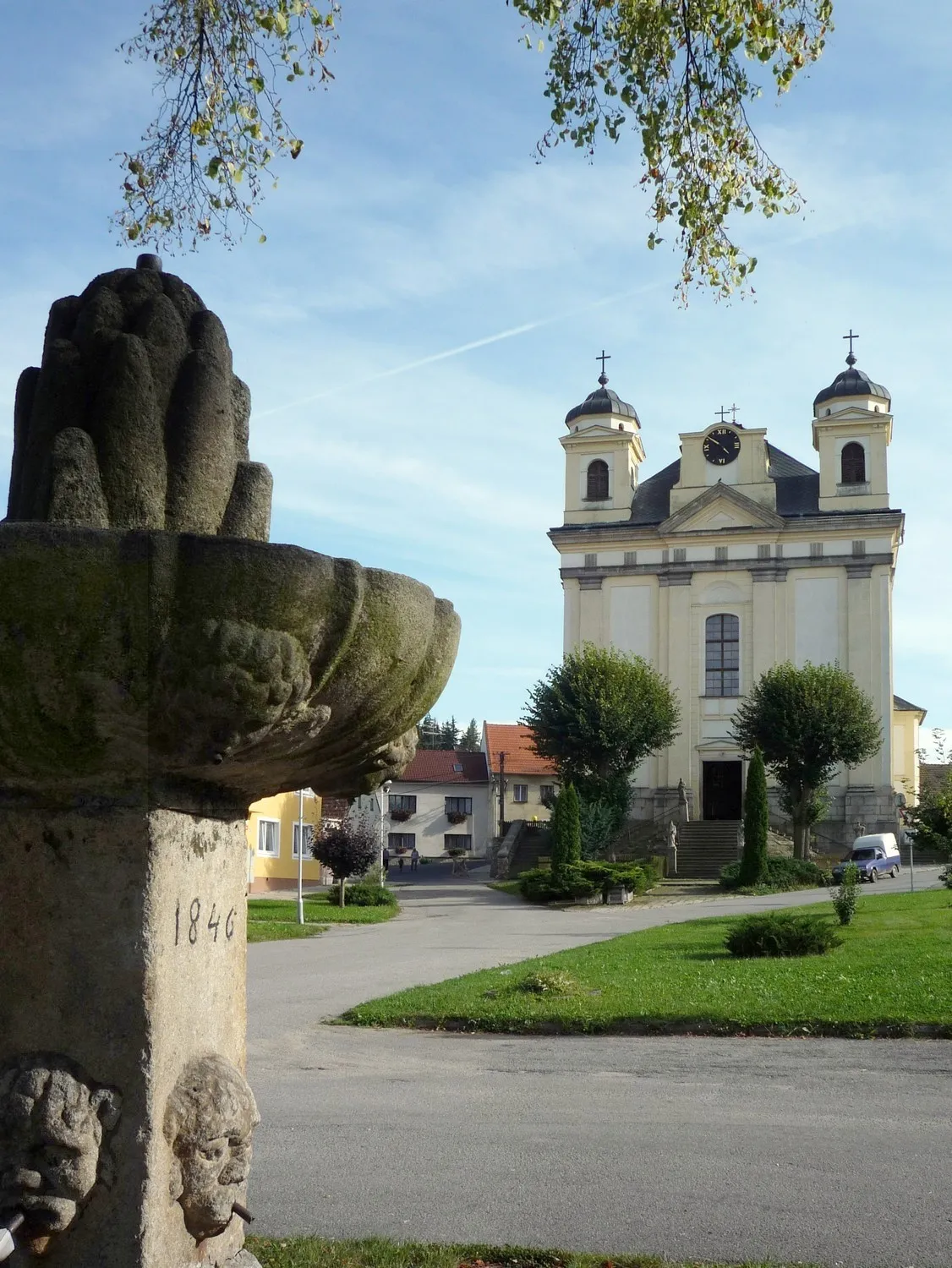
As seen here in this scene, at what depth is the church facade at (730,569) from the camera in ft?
151

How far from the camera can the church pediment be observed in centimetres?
4719

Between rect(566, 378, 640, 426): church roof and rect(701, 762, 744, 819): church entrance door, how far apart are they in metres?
14.0

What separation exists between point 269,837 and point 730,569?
1903cm

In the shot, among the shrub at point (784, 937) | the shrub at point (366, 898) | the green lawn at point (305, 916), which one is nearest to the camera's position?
the shrub at point (784, 937)

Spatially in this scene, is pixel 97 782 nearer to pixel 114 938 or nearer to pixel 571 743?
pixel 114 938

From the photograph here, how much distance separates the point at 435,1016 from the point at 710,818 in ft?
118

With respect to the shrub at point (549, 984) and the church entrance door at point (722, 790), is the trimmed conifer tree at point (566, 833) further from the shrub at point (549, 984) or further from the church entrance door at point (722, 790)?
the shrub at point (549, 984)

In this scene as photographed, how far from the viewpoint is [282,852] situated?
1763 inches

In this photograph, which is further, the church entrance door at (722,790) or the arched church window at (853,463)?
the church entrance door at (722,790)

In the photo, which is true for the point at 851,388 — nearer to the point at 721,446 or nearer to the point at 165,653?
the point at 721,446

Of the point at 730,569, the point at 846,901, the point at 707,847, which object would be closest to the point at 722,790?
the point at 707,847

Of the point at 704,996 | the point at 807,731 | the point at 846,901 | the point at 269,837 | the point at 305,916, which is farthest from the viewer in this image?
the point at 269,837

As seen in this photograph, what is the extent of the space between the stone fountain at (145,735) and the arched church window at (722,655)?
44524 mm

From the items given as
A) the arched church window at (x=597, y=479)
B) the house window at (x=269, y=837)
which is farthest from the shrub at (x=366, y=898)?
the arched church window at (x=597, y=479)
